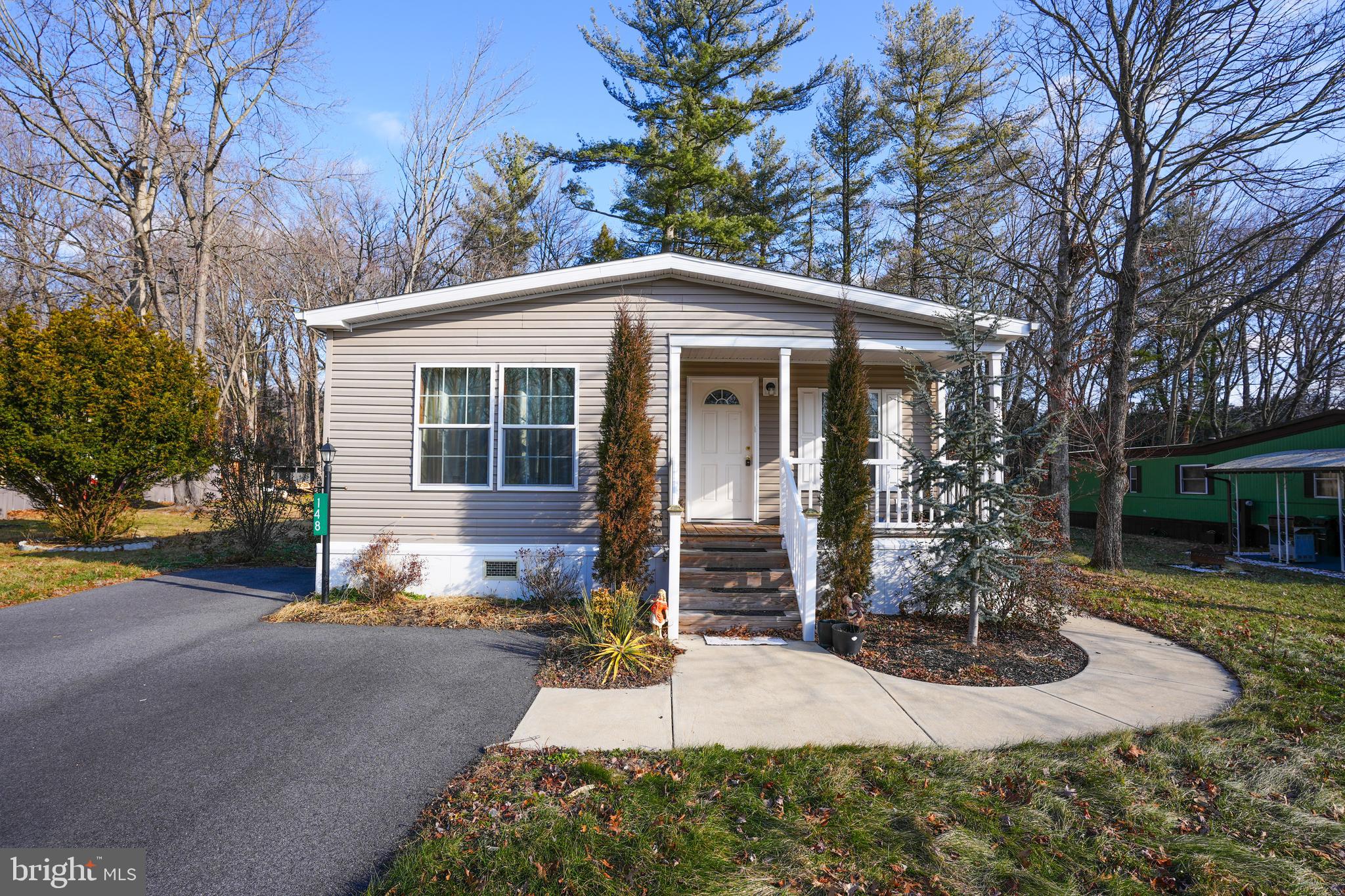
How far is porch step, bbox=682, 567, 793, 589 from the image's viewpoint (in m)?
7.28

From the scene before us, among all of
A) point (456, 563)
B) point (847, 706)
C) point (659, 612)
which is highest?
point (456, 563)

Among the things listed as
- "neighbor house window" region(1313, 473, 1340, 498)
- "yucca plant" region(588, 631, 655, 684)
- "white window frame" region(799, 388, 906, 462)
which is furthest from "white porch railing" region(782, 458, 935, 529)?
"neighbor house window" region(1313, 473, 1340, 498)

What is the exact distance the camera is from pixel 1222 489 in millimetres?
15555

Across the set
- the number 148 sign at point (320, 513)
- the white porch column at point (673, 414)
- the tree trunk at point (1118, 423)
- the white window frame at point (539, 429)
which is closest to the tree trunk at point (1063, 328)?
the tree trunk at point (1118, 423)

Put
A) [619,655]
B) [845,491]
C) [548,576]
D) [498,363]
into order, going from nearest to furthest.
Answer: [619,655] < [845,491] < [548,576] < [498,363]

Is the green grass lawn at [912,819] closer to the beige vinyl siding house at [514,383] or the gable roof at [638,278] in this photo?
the beige vinyl siding house at [514,383]

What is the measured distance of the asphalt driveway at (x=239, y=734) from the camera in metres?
2.87

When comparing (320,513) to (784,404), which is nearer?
(320,513)

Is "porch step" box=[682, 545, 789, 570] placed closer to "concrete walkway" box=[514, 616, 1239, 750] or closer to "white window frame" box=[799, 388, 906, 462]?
"concrete walkway" box=[514, 616, 1239, 750]

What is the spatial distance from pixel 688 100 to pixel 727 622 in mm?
15234

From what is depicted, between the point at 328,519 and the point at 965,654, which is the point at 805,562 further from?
the point at 328,519

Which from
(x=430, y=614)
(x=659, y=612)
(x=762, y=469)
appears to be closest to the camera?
(x=659, y=612)

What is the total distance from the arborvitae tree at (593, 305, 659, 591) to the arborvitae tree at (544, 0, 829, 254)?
11314 mm

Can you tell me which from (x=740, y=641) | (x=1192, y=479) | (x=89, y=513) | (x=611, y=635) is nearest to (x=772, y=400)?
(x=740, y=641)
